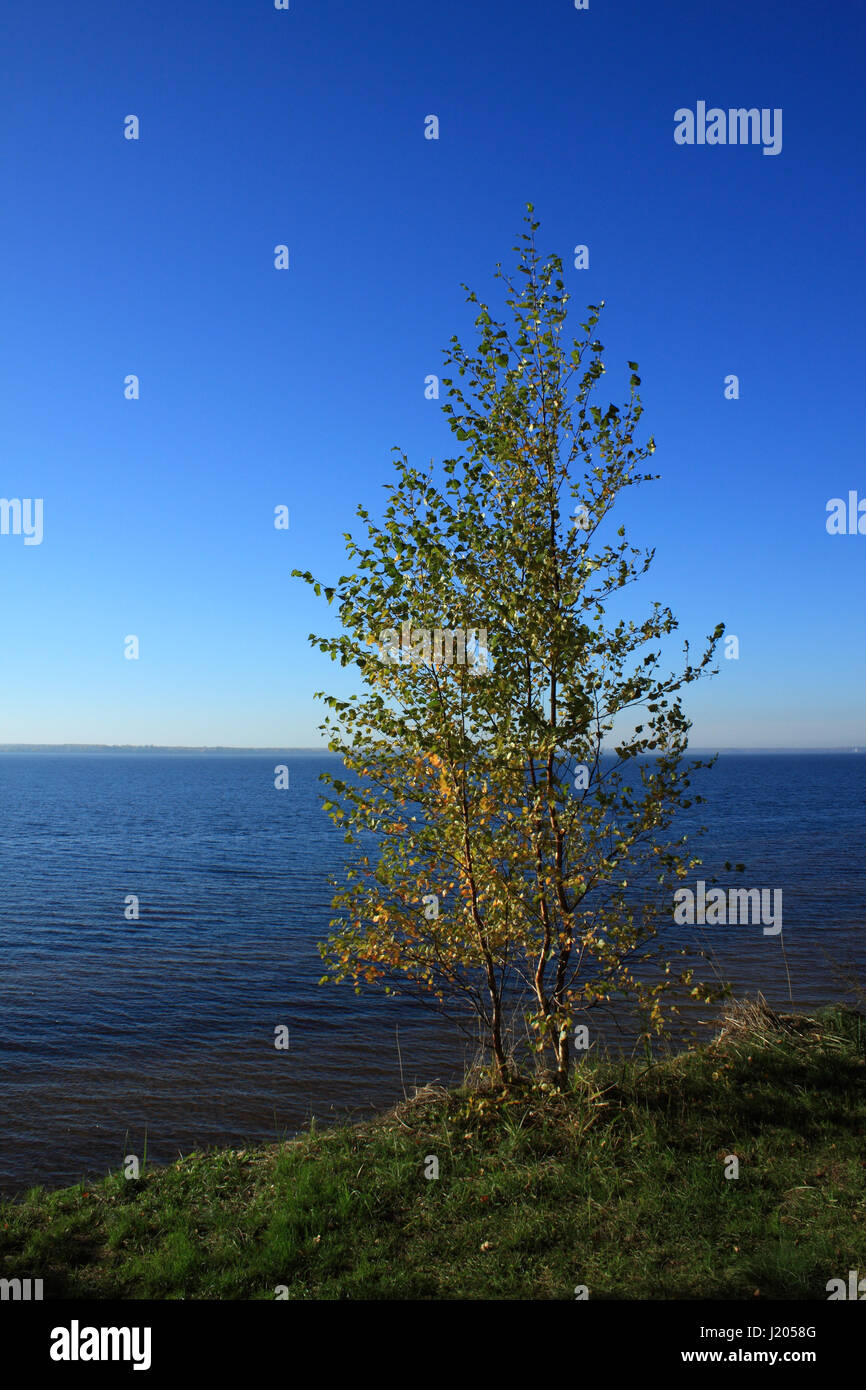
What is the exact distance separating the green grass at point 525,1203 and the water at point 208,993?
5.34 metres

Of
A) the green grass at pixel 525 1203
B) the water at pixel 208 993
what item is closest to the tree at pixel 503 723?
the green grass at pixel 525 1203

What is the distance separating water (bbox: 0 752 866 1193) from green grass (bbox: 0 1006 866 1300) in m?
5.34

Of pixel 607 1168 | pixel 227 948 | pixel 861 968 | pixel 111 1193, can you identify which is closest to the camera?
pixel 607 1168

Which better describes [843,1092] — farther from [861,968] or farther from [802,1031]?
[861,968]

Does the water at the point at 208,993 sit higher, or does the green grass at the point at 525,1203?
the green grass at the point at 525,1203

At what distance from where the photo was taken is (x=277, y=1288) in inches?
259

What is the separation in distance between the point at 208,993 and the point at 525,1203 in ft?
57.4

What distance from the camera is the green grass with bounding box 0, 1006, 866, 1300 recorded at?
258 inches

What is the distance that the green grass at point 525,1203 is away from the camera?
21.5 feet

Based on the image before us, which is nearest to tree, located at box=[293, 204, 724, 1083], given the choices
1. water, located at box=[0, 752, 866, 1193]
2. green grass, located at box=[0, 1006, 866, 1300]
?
green grass, located at box=[0, 1006, 866, 1300]

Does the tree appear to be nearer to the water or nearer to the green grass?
the green grass

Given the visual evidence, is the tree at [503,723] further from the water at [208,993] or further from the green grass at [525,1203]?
the water at [208,993]
